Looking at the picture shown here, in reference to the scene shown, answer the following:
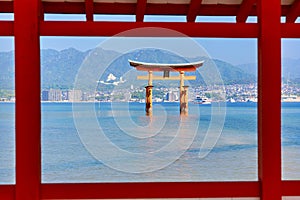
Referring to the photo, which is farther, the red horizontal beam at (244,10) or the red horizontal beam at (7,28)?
the red horizontal beam at (244,10)

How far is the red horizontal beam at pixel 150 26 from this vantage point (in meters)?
1.85

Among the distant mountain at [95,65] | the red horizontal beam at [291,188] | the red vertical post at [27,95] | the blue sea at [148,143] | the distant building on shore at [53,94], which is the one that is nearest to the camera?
the red vertical post at [27,95]

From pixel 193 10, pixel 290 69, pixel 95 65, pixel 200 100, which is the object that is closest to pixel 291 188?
pixel 193 10

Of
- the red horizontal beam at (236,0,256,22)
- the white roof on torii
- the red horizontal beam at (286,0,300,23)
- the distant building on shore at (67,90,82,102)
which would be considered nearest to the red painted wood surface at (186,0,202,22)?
the red horizontal beam at (236,0,256,22)

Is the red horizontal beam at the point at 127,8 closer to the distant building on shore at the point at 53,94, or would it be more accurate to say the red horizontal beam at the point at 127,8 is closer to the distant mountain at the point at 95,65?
the distant mountain at the point at 95,65

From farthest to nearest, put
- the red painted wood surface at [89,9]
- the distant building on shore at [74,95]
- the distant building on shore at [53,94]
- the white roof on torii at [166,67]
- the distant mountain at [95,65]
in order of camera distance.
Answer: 1. the distant building on shore at [53,94]
2. the distant mountain at [95,65]
3. the distant building on shore at [74,95]
4. the white roof on torii at [166,67]
5. the red painted wood surface at [89,9]

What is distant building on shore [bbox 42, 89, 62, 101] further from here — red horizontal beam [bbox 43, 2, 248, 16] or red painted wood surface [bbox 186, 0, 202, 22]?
red painted wood surface [bbox 186, 0, 202, 22]

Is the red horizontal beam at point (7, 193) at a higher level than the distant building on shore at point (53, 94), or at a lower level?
lower

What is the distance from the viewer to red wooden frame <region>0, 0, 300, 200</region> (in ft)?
5.88

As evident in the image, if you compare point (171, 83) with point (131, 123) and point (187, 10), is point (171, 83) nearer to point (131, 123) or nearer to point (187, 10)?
point (131, 123)

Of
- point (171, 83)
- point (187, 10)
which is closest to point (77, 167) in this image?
point (171, 83)

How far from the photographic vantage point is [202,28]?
6.20ft

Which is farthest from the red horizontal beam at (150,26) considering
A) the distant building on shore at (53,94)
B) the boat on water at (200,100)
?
the distant building on shore at (53,94)

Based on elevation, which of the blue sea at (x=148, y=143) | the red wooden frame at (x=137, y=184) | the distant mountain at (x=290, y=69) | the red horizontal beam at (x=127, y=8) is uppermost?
the distant mountain at (x=290, y=69)
